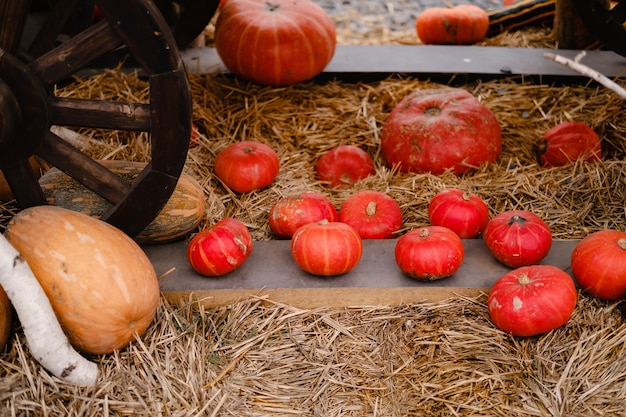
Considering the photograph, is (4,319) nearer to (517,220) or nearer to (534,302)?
(534,302)

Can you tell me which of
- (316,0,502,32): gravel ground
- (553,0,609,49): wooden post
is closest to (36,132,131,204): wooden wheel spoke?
(553,0,609,49): wooden post

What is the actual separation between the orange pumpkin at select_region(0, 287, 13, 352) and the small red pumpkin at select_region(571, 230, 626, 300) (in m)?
2.13

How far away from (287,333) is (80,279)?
2.69 feet

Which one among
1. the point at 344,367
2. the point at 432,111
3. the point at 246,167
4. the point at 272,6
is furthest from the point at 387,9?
the point at 344,367

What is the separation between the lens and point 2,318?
7.17 feet

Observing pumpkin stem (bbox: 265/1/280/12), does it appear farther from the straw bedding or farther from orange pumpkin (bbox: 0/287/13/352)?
orange pumpkin (bbox: 0/287/13/352)

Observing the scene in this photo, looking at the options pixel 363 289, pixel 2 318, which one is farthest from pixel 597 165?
pixel 2 318

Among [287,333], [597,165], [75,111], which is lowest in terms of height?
[287,333]

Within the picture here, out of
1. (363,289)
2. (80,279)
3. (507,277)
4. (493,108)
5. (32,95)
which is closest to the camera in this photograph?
(80,279)

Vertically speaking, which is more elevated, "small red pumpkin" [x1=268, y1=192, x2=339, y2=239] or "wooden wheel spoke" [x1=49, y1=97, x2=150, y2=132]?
"wooden wheel spoke" [x1=49, y1=97, x2=150, y2=132]

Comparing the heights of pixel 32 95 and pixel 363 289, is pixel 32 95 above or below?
above

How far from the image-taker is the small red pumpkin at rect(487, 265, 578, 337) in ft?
7.68

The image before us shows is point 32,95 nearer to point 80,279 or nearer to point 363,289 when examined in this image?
point 80,279

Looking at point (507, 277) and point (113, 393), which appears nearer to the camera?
point (113, 393)
